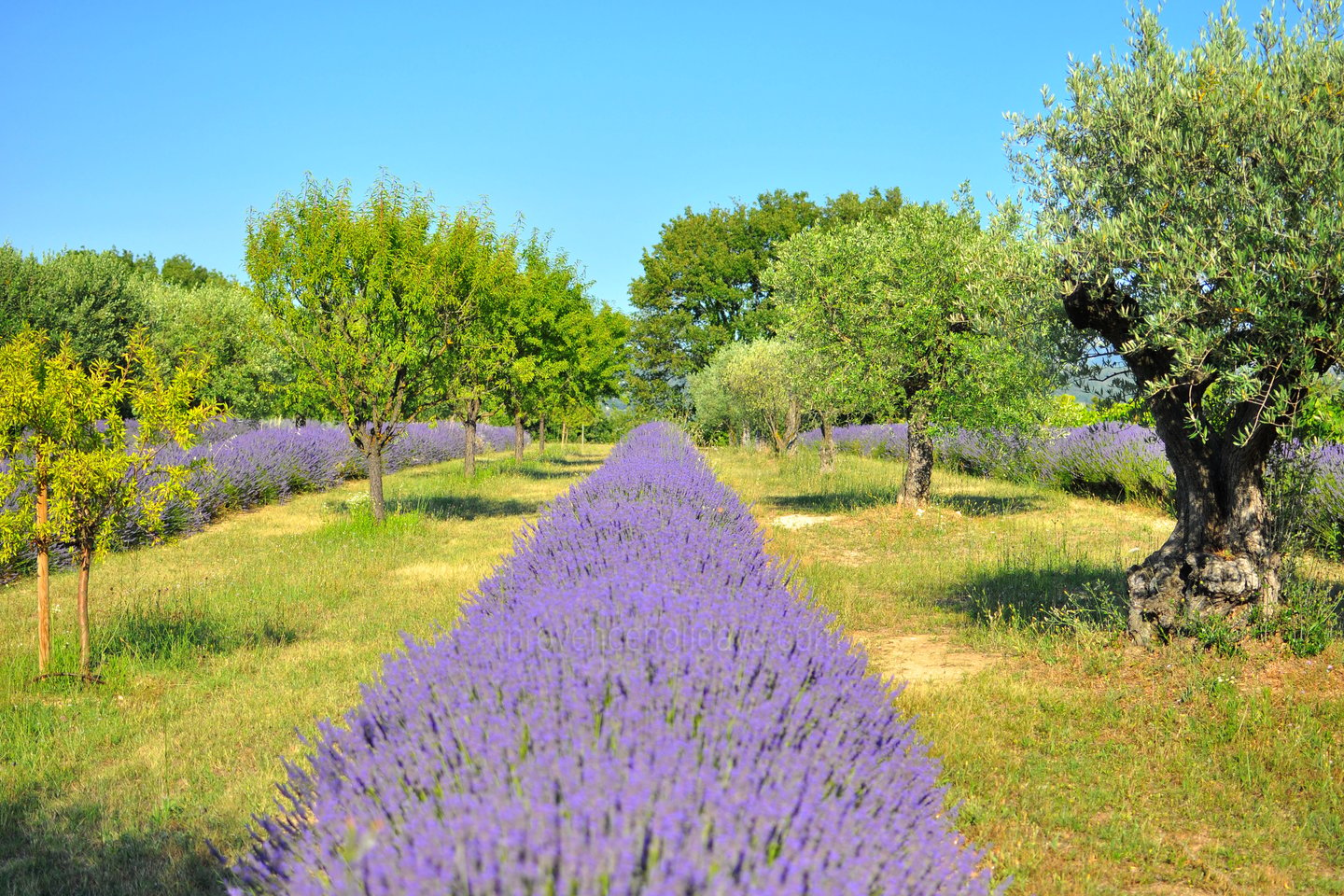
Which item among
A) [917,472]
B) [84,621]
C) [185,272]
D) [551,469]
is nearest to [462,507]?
[917,472]

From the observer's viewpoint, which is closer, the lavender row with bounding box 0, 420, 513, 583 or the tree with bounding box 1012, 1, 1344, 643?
the tree with bounding box 1012, 1, 1344, 643

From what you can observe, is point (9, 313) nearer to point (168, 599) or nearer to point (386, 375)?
point (386, 375)

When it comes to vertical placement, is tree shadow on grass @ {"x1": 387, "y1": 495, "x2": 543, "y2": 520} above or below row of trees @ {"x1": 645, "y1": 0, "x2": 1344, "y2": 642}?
below

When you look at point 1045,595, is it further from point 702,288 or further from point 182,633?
point 702,288

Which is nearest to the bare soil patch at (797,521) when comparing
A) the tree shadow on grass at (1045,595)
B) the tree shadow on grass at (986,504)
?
the tree shadow on grass at (986,504)

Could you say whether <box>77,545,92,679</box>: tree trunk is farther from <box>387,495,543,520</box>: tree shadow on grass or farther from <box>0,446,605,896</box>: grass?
<box>387,495,543,520</box>: tree shadow on grass

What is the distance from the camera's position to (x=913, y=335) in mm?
14812

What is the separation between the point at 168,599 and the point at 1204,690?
10.0m

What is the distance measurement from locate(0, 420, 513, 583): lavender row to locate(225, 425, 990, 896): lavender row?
31.4 ft

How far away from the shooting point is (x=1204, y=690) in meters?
6.13

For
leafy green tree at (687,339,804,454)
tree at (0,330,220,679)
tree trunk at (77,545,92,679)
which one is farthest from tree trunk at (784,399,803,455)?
tree trunk at (77,545,92,679)

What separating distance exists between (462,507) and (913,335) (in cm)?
1024

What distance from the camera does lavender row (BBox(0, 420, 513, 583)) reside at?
47.9ft

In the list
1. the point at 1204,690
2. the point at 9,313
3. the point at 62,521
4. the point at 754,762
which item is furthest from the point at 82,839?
the point at 9,313
